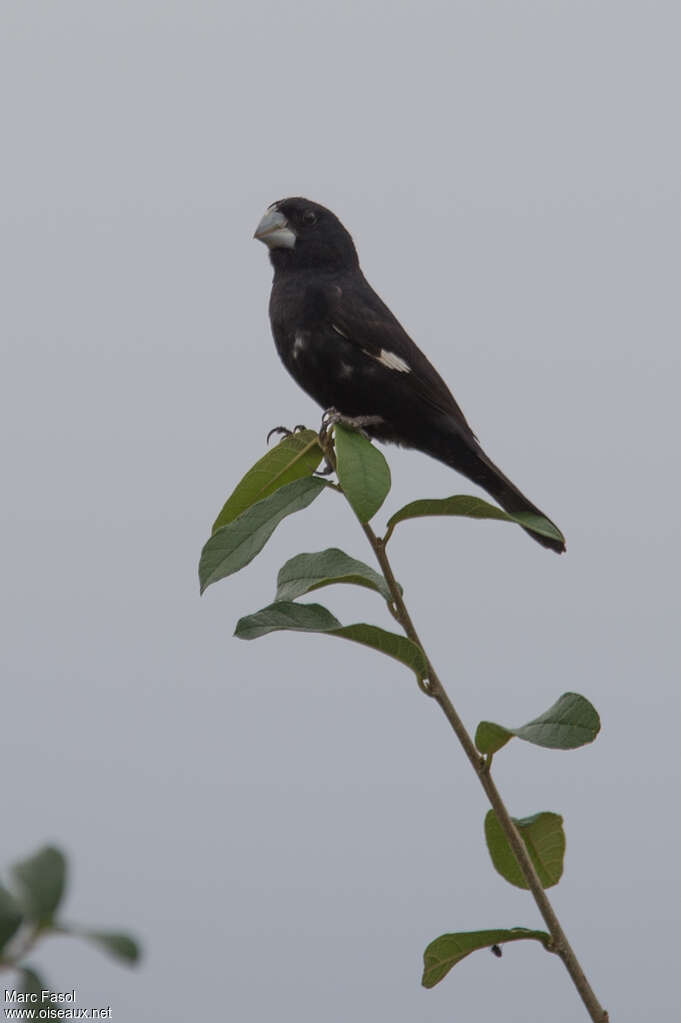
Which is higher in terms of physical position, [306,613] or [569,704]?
[306,613]

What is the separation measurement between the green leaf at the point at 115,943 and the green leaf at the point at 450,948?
41.0 inches

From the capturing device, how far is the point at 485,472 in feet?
11.7

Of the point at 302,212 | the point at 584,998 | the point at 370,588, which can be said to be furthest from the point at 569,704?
the point at 302,212

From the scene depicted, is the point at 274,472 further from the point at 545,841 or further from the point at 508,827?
the point at 508,827

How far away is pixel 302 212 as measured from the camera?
13.0 ft

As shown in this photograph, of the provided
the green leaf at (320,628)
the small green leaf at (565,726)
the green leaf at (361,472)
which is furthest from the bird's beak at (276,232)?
the small green leaf at (565,726)

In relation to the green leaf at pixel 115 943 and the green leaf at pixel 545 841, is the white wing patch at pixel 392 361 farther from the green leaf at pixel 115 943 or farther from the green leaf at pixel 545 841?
the green leaf at pixel 115 943

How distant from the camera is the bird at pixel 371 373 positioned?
3439 millimetres

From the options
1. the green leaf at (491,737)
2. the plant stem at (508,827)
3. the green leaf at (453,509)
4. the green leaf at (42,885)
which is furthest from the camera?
the green leaf at (453,509)

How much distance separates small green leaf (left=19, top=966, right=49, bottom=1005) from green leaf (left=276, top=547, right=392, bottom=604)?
1.06 m

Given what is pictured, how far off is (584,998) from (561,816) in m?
0.45

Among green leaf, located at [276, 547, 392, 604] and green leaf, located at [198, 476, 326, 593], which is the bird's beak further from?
green leaf, located at [276, 547, 392, 604]

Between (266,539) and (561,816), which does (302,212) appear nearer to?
(266,539)

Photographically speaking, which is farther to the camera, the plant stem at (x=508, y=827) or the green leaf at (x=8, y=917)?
the plant stem at (x=508, y=827)
